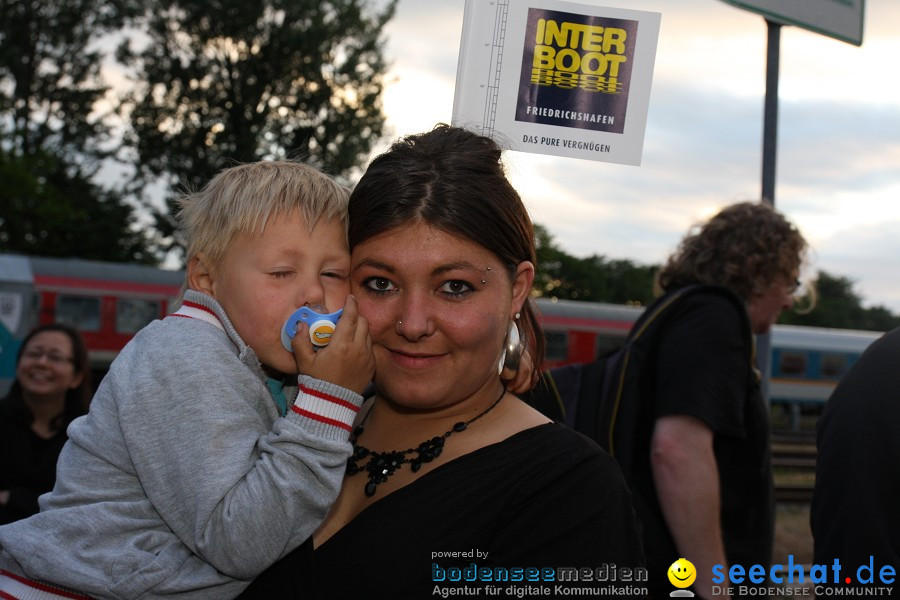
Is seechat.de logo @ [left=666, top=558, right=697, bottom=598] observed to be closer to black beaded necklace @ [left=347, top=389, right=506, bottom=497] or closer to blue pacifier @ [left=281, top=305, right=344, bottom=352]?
black beaded necklace @ [left=347, top=389, right=506, bottom=497]

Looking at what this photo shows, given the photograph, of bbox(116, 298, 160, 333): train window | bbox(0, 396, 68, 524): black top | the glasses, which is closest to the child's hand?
bbox(0, 396, 68, 524): black top

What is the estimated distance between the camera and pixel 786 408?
2752cm

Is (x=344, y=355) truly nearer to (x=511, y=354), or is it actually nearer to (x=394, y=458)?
(x=394, y=458)

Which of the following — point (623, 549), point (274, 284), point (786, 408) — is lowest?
point (786, 408)

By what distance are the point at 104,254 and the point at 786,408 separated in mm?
23131

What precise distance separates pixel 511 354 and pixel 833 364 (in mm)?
25294

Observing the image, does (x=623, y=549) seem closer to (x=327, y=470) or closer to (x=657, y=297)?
(x=327, y=470)

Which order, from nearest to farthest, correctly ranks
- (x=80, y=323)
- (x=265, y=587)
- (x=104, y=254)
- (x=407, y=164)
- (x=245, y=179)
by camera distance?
(x=265, y=587), (x=407, y=164), (x=245, y=179), (x=80, y=323), (x=104, y=254)

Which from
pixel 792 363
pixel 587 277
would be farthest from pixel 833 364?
pixel 587 277

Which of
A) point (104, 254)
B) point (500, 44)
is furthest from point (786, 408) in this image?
point (500, 44)

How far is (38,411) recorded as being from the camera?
491cm

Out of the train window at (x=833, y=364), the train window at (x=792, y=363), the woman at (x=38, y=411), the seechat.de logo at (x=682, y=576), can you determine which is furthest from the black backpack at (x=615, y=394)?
the train window at (x=833, y=364)

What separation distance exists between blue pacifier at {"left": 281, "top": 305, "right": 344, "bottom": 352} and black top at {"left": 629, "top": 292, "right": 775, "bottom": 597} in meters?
1.60

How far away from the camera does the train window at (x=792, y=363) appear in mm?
24297
